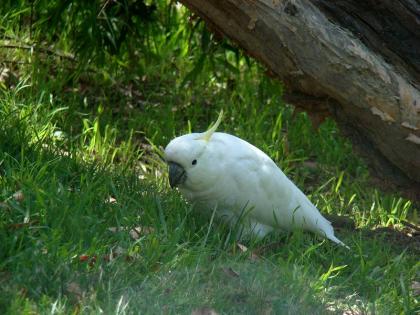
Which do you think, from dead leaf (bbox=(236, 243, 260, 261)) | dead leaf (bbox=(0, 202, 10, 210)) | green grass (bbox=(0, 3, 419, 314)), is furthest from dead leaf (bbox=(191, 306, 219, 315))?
dead leaf (bbox=(0, 202, 10, 210))

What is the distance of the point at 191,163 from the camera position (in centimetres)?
348

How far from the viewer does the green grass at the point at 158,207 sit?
2.87 metres

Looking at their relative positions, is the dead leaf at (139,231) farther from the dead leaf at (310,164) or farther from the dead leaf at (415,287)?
the dead leaf at (310,164)

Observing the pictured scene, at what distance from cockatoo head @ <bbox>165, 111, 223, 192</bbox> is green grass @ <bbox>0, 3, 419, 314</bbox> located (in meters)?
0.19

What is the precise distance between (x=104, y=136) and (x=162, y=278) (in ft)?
6.38

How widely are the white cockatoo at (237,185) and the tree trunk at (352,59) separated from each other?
0.42m

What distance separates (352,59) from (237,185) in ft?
2.54

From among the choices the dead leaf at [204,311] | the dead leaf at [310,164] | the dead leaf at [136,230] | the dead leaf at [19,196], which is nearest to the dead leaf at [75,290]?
the dead leaf at [204,311]

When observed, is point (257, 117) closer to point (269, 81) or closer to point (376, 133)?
point (269, 81)

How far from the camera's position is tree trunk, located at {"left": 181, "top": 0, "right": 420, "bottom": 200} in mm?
3617

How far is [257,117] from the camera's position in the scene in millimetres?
5297

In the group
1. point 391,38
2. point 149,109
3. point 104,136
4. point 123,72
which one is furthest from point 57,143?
point 391,38

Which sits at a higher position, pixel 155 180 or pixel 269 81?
pixel 269 81

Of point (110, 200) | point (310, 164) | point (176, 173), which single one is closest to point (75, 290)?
point (176, 173)
